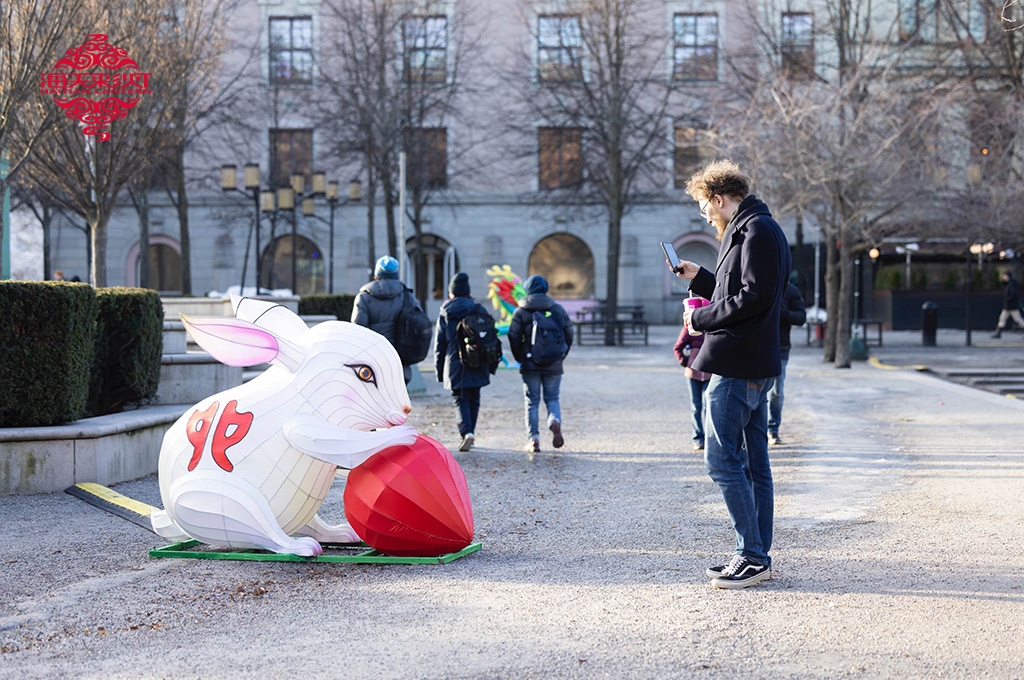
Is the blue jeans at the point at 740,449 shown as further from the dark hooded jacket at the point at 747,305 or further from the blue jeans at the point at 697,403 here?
the blue jeans at the point at 697,403

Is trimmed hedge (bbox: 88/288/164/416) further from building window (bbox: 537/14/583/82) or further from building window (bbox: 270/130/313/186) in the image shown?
building window (bbox: 270/130/313/186)

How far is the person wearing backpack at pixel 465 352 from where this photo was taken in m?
10.6

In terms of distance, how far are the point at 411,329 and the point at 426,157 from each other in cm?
2730

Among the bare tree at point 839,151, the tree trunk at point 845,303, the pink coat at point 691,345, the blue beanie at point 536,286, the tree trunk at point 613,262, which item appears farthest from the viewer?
the tree trunk at point 613,262

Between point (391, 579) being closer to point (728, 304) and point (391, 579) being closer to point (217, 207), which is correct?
point (728, 304)

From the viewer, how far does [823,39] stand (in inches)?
1267

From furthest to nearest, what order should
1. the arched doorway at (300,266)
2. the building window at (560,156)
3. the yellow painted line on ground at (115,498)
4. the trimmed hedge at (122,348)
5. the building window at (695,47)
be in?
the arched doorway at (300,266), the building window at (695,47), the building window at (560,156), the trimmed hedge at (122,348), the yellow painted line on ground at (115,498)

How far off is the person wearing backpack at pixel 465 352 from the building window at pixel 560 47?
74.5 feet

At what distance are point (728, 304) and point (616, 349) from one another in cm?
2247

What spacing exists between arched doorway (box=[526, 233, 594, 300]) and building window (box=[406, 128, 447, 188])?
16.8ft

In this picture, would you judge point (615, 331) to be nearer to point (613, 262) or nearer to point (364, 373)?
point (613, 262)

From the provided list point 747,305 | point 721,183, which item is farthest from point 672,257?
point 747,305

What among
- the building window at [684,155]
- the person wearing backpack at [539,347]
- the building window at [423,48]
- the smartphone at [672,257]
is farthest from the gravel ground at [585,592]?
the building window at [423,48]

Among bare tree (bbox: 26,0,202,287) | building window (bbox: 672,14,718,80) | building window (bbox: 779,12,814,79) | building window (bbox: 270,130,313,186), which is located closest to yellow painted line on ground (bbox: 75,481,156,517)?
bare tree (bbox: 26,0,202,287)
